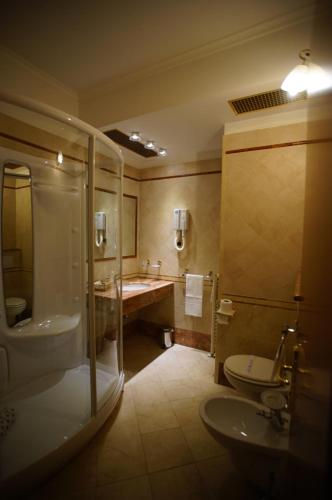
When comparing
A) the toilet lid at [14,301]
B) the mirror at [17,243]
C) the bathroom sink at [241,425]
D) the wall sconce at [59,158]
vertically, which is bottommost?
the bathroom sink at [241,425]

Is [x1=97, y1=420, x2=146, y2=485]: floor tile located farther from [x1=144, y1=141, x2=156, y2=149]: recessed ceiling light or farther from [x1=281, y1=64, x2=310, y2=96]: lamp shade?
[x1=144, y1=141, x2=156, y2=149]: recessed ceiling light

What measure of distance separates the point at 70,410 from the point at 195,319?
1.76 m

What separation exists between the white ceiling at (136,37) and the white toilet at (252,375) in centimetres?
205

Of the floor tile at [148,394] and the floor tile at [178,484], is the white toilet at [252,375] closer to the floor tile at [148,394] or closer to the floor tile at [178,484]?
the floor tile at [178,484]

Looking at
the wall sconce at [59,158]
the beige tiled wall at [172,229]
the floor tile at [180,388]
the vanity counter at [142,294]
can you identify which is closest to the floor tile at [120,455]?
the floor tile at [180,388]

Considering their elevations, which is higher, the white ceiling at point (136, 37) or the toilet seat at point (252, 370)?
the white ceiling at point (136, 37)

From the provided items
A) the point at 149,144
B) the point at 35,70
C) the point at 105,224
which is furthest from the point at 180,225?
the point at 35,70

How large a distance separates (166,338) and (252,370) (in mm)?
1441

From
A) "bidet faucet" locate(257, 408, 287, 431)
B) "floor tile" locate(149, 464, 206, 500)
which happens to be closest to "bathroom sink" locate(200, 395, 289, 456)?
"bidet faucet" locate(257, 408, 287, 431)

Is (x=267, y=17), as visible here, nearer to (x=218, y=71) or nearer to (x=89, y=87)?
(x=218, y=71)

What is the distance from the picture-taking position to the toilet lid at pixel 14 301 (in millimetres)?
1785

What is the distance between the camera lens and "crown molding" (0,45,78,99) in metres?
1.66

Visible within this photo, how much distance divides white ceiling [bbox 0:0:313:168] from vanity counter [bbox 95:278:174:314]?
167 centimetres

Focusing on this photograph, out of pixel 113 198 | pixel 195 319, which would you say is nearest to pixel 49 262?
pixel 113 198
